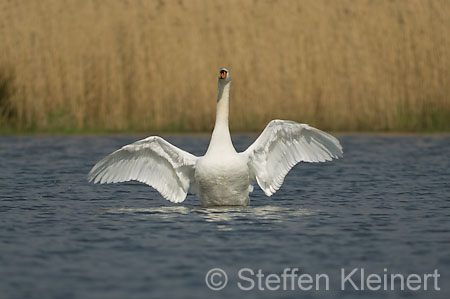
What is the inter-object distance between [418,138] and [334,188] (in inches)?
208

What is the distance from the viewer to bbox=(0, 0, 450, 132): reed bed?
15617 mm

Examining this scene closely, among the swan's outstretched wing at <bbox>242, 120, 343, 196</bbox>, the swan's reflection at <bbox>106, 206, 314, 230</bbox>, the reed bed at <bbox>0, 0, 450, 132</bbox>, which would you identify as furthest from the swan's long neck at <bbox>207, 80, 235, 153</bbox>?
the reed bed at <bbox>0, 0, 450, 132</bbox>

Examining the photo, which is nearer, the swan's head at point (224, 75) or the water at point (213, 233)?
the water at point (213, 233)

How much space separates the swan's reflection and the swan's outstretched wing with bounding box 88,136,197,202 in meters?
0.24

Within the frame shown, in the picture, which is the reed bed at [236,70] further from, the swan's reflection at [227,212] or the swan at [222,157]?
the swan's reflection at [227,212]

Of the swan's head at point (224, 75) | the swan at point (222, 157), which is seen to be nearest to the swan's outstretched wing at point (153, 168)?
the swan at point (222, 157)

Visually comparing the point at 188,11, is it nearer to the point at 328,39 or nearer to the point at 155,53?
the point at 155,53

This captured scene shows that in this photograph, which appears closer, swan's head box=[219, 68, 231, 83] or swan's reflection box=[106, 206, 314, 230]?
swan's reflection box=[106, 206, 314, 230]

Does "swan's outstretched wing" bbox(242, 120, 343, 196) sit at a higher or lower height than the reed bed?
lower

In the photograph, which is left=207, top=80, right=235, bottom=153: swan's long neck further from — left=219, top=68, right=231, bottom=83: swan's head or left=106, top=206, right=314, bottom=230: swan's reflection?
left=106, top=206, right=314, bottom=230: swan's reflection

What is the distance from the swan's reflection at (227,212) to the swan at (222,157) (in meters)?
0.13

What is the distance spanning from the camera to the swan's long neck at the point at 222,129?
28.7ft

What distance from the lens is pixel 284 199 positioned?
1009cm

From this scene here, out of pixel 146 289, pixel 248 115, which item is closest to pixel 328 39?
pixel 248 115
